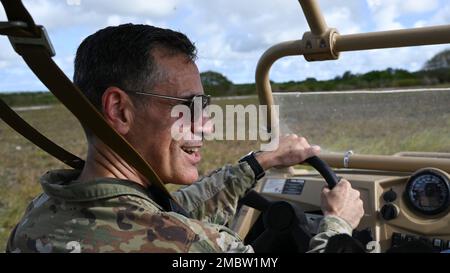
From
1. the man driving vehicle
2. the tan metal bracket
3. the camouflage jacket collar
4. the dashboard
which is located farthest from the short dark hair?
the dashboard

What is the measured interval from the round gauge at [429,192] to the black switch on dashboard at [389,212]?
0.07 m

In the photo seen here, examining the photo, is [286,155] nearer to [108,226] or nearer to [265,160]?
[265,160]

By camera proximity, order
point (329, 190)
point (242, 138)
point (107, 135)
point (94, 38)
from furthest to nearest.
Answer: point (242, 138) → point (329, 190) → point (94, 38) → point (107, 135)

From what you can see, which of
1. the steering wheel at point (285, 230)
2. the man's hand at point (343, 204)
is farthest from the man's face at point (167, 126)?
the steering wheel at point (285, 230)

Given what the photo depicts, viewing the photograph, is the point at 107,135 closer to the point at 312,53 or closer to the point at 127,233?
the point at 127,233

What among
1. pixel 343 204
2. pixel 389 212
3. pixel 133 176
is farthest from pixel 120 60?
pixel 389 212

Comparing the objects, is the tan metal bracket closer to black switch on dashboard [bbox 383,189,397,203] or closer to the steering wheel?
the steering wheel

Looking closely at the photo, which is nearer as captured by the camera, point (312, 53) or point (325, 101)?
point (312, 53)

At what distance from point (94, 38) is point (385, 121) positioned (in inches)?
62.6

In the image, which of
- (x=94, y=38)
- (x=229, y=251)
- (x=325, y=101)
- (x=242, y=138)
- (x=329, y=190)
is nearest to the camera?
(x=229, y=251)

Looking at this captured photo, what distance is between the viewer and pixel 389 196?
7.88 ft

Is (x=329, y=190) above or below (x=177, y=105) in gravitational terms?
below

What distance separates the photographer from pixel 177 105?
1610 millimetres
